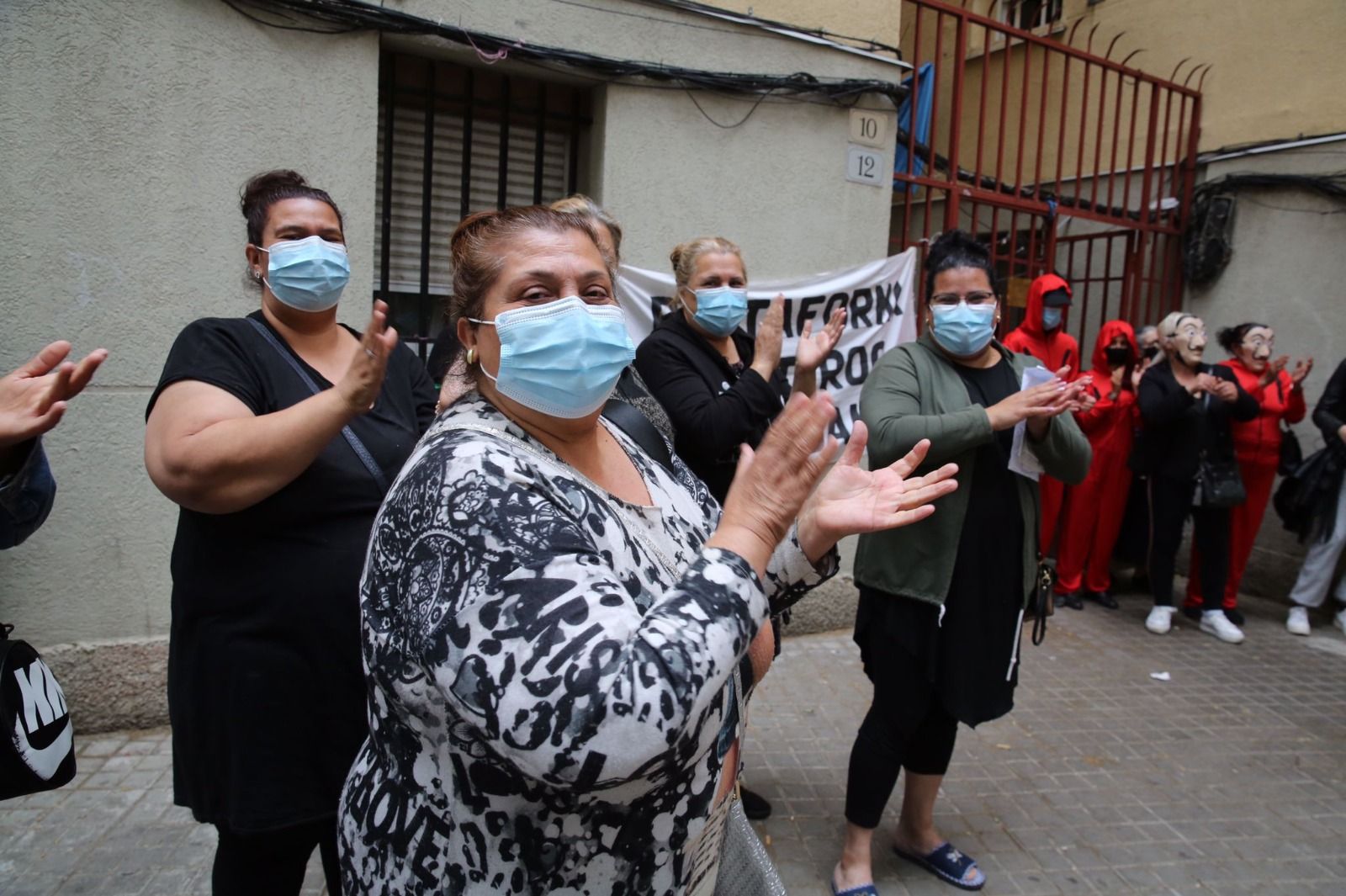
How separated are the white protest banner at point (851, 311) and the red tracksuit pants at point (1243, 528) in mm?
2773

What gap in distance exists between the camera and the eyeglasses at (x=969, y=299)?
293cm

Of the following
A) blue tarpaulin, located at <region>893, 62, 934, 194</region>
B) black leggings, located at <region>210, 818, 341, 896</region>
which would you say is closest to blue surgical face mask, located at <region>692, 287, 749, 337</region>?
black leggings, located at <region>210, 818, 341, 896</region>

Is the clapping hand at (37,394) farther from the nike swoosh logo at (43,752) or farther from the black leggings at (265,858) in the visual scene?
the black leggings at (265,858)

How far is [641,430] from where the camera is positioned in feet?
6.38

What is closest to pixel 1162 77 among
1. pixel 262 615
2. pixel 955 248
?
pixel 955 248

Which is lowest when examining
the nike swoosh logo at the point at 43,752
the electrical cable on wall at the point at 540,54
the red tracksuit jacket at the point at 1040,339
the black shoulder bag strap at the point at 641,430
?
the nike swoosh logo at the point at 43,752

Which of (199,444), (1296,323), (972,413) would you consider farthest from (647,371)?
(1296,323)

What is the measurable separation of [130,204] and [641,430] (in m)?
3.07

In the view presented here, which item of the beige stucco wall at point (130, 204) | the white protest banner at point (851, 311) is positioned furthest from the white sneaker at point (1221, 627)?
the beige stucco wall at point (130, 204)

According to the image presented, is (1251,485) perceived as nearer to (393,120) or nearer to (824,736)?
(824,736)

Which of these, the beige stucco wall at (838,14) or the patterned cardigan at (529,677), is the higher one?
the beige stucco wall at (838,14)

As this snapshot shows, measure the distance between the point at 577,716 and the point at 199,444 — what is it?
1.08 metres

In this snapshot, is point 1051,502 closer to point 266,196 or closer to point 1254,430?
point 1254,430

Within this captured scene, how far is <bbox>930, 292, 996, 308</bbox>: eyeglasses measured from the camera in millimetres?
2928
